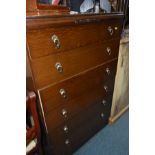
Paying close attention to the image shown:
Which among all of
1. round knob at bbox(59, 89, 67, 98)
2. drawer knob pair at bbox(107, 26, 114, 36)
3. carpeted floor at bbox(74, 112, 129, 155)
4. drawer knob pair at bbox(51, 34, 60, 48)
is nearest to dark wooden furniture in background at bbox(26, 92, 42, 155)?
round knob at bbox(59, 89, 67, 98)

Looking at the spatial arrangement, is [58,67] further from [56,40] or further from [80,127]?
[80,127]

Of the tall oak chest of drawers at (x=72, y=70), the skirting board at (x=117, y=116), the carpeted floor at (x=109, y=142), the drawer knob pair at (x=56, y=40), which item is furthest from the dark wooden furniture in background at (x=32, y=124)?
the skirting board at (x=117, y=116)

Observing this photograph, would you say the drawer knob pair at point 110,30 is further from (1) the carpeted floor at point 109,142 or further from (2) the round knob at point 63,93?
(1) the carpeted floor at point 109,142

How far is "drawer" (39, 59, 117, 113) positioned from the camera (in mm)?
1132

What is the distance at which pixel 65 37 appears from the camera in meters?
1.08

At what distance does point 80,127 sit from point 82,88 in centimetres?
37

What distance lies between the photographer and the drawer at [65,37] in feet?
3.11

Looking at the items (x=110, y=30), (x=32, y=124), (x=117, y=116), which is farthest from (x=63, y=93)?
(x=117, y=116)

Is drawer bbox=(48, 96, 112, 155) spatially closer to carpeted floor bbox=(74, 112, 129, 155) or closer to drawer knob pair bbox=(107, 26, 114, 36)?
carpeted floor bbox=(74, 112, 129, 155)

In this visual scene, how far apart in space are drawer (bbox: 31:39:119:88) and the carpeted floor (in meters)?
0.79
